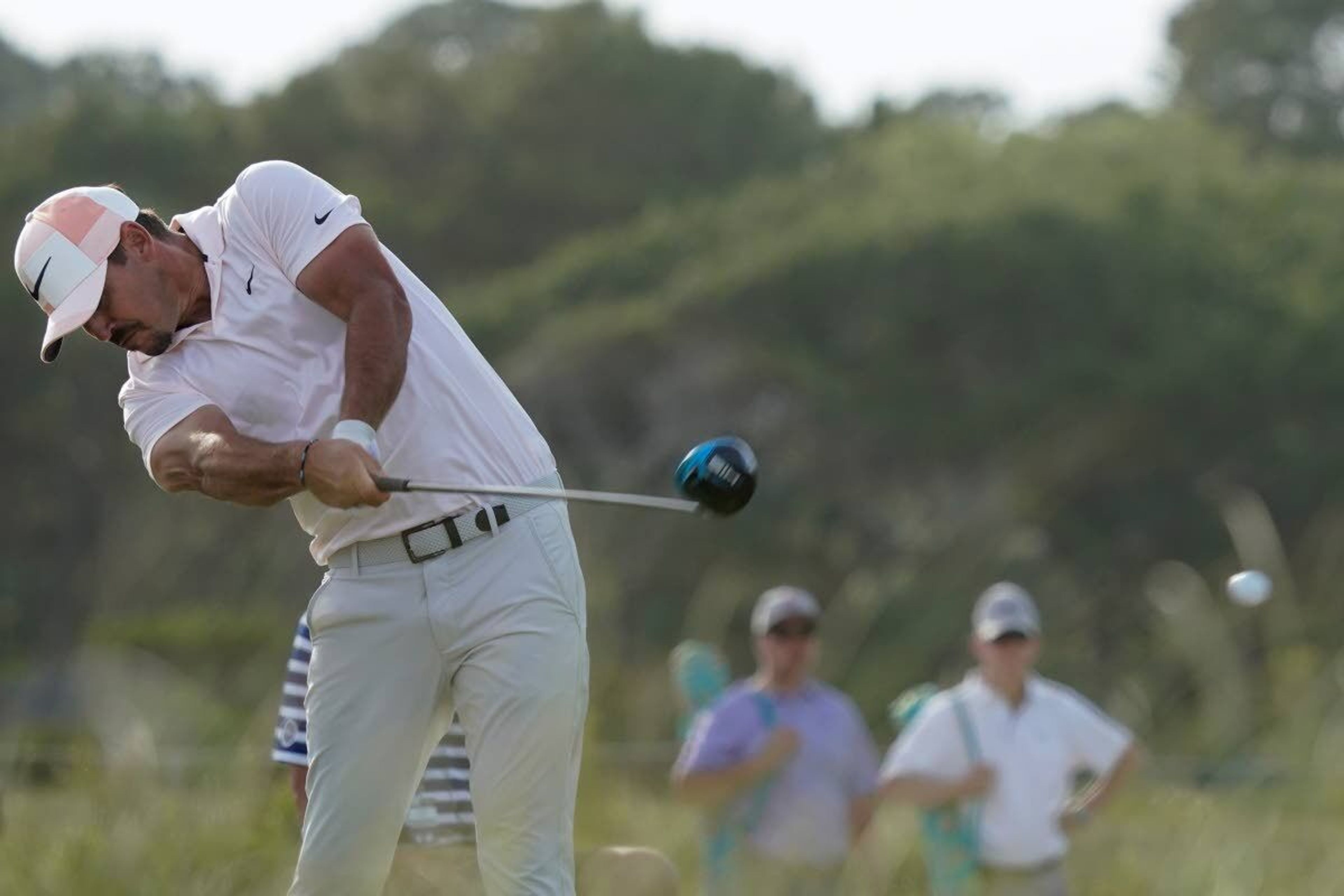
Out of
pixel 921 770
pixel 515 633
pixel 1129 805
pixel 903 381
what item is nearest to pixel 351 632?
pixel 515 633

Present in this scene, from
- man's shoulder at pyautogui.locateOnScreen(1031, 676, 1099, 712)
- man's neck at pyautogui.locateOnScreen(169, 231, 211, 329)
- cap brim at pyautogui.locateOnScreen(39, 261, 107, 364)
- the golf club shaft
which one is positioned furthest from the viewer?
man's shoulder at pyautogui.locateOnScreen(1031, 676, 1099, 712)

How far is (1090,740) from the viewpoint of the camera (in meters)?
7.95

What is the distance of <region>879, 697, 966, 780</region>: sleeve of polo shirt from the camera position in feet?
25.1

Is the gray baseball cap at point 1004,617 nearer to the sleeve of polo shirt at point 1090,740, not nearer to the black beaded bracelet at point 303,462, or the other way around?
the sleeve of polo shirt at point 1090,740

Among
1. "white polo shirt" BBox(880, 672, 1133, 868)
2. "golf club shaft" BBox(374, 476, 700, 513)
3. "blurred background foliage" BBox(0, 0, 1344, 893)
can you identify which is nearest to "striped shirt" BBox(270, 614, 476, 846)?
"blurred background foliage" BBox(0, 0, 1344, 893)

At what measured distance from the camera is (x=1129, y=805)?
5.99m

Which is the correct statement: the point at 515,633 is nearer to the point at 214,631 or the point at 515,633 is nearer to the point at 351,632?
the point at 351,632

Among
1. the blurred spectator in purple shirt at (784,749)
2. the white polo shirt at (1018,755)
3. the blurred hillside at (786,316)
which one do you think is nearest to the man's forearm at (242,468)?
the blurred spectator in purple shirt at (784,749)

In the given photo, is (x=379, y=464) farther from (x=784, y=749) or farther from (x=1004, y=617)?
(x=1004, y=617)

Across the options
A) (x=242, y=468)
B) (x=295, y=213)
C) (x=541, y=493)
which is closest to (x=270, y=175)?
(x=295, y=213)

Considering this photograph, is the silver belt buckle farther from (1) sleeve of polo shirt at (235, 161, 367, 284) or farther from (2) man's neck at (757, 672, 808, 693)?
(2) man's neck at (757, 672, 808, 693)

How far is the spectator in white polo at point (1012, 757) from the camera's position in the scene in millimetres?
7387

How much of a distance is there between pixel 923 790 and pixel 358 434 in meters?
3.53

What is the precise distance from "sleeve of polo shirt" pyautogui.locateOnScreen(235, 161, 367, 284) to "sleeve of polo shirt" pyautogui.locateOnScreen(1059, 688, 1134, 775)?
4.00 m
